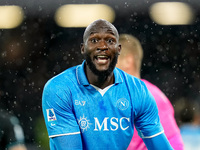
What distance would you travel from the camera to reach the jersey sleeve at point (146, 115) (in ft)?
7.34

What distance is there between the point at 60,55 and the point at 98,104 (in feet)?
14.8

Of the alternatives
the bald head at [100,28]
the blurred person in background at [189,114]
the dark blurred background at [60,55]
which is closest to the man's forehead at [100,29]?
the bald head at [100,28]

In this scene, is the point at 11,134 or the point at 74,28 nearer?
the point at 11,134

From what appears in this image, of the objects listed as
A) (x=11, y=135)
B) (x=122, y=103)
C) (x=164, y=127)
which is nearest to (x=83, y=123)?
(x=122, y=103)

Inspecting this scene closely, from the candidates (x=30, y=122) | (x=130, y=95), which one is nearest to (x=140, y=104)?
(x=130, y=95)

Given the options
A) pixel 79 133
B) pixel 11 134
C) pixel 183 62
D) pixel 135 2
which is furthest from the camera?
pixel 135 2

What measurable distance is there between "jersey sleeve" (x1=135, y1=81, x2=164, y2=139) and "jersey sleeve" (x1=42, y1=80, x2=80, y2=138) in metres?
0.35

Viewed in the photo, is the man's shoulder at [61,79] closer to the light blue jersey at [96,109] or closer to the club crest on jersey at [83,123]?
the light blue jersey at [96,109]

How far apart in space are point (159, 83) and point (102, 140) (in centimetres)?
409

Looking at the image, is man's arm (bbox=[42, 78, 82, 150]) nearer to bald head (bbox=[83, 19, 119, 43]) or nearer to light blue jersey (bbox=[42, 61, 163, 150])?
light blue jersey (bbox=[42, 61, 163, 150])

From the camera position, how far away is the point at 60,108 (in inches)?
85.1

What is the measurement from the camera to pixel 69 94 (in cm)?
217

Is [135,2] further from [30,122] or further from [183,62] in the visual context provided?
[30,122]

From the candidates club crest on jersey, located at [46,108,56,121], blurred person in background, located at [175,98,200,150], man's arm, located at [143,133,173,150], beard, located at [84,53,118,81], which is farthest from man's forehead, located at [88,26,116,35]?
blurred person in background, located at [175,98,200,150]
